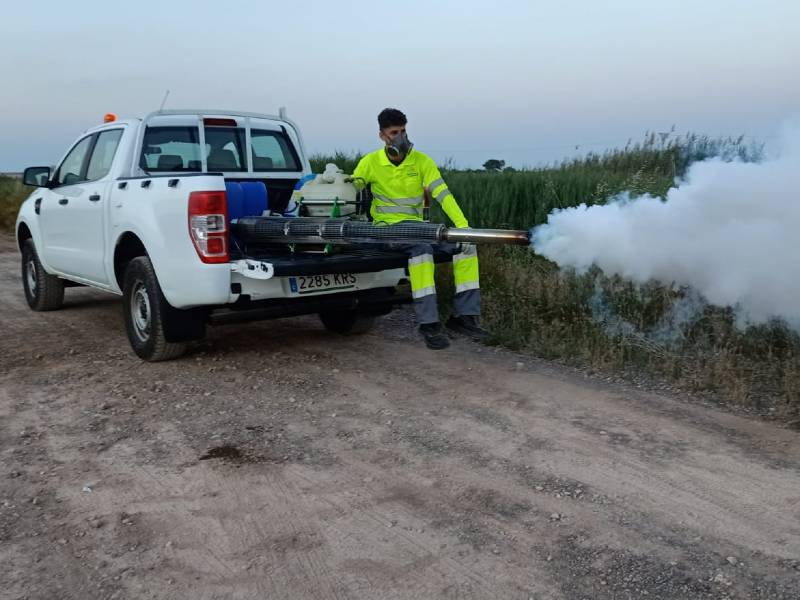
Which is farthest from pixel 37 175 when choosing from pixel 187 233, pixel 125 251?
pixel 187 233

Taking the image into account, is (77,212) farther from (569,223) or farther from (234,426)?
(569,223)

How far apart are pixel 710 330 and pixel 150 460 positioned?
452 cm

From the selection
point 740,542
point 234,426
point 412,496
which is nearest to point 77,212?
point 234,426

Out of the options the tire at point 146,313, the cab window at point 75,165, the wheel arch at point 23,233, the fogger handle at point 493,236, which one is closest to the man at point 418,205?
the fogger handle at point 493,236

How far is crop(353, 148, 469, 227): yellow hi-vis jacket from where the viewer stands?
6195 millimetres

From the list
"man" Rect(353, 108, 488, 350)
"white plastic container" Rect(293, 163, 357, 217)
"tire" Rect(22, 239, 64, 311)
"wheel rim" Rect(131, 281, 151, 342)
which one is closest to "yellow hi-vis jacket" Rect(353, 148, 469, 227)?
"man" Rect(353, 108, 488, 350)

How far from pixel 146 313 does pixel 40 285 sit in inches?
118

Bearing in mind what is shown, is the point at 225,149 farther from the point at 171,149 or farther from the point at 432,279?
the point at 432,279

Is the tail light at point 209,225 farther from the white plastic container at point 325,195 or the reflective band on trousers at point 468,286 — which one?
the reflective band on trousers at point 468,286

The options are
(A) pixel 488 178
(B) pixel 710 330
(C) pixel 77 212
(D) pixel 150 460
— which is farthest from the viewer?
(A) pixel 488 178

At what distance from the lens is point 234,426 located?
4688mm

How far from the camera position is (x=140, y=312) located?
624 cm

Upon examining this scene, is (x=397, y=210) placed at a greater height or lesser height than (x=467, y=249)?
greater

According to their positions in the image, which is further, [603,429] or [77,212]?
[77,212]
